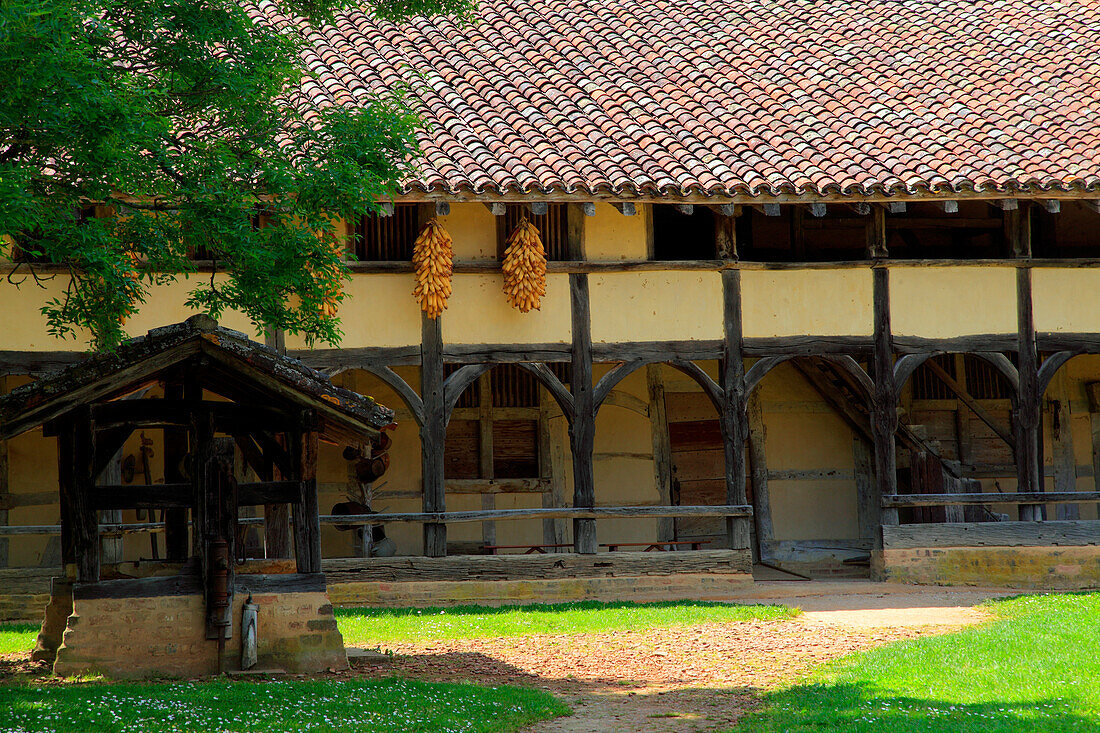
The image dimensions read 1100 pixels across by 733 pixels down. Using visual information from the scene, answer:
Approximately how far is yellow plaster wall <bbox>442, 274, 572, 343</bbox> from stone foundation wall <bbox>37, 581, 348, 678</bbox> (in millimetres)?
4880

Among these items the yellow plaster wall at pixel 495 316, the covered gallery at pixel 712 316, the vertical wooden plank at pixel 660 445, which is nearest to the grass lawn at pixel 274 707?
the covered gallery at pixel 712 316

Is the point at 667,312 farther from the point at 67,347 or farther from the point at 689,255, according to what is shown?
the point at 67,347

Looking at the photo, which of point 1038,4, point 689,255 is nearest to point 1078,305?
point 689,255

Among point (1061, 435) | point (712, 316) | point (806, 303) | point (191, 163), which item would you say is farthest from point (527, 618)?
point (1061, 435)

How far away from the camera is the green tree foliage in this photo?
6.32 meters

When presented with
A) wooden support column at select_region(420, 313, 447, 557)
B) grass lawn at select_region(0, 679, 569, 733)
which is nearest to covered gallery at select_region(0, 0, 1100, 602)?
wooden support column at select_region(420, 313, 447, 557)

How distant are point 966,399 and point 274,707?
1147cm

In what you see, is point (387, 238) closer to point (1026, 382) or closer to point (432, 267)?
point (432, 267)

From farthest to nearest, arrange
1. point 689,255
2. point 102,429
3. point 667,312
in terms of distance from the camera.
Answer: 1. point 689,255
2. point 667,312
3. point 102,429

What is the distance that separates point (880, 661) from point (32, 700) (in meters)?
5.99

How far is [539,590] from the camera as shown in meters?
12.2

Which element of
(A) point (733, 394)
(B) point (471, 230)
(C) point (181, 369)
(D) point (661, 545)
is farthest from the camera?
(D) point (661, 545)

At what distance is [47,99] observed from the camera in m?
5.86

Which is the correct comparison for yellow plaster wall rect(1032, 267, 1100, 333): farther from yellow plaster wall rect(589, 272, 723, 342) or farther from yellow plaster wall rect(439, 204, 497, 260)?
yellow plaster wall rect(439, 204, 497, 260)
